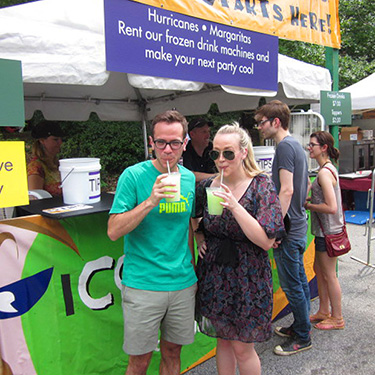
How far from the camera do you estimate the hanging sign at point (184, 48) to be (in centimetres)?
241

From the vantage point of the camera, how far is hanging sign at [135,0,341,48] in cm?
283

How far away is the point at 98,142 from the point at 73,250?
11074 millimetres

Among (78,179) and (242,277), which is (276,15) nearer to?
(78,179)

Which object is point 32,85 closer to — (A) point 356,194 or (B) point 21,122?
(B) point 21,122

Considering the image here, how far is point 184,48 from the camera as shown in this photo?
2.74 m

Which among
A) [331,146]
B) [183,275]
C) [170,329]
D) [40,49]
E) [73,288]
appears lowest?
[170,329]

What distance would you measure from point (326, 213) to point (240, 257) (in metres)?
1.57

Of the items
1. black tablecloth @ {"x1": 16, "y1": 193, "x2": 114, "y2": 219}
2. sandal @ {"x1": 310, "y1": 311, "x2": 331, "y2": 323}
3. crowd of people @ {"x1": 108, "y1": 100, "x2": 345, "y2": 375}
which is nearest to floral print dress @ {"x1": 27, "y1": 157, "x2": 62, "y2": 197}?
black tablecloth @ {"x1": 16, "y1": 193, "x2": 114, "y2": 219}

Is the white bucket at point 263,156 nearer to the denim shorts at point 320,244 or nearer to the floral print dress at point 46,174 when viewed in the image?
the denim shorts at point 320,244

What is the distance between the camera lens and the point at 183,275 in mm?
2043

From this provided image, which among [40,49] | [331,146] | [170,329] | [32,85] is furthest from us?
[32,85]

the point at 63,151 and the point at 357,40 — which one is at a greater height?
the point at 357,40

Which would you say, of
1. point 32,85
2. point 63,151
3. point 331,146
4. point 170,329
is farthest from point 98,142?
point 170,329

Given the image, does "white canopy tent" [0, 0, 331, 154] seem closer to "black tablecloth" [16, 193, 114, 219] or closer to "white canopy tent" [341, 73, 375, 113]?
"black tablecloth" [16, 193, 114, 219]
